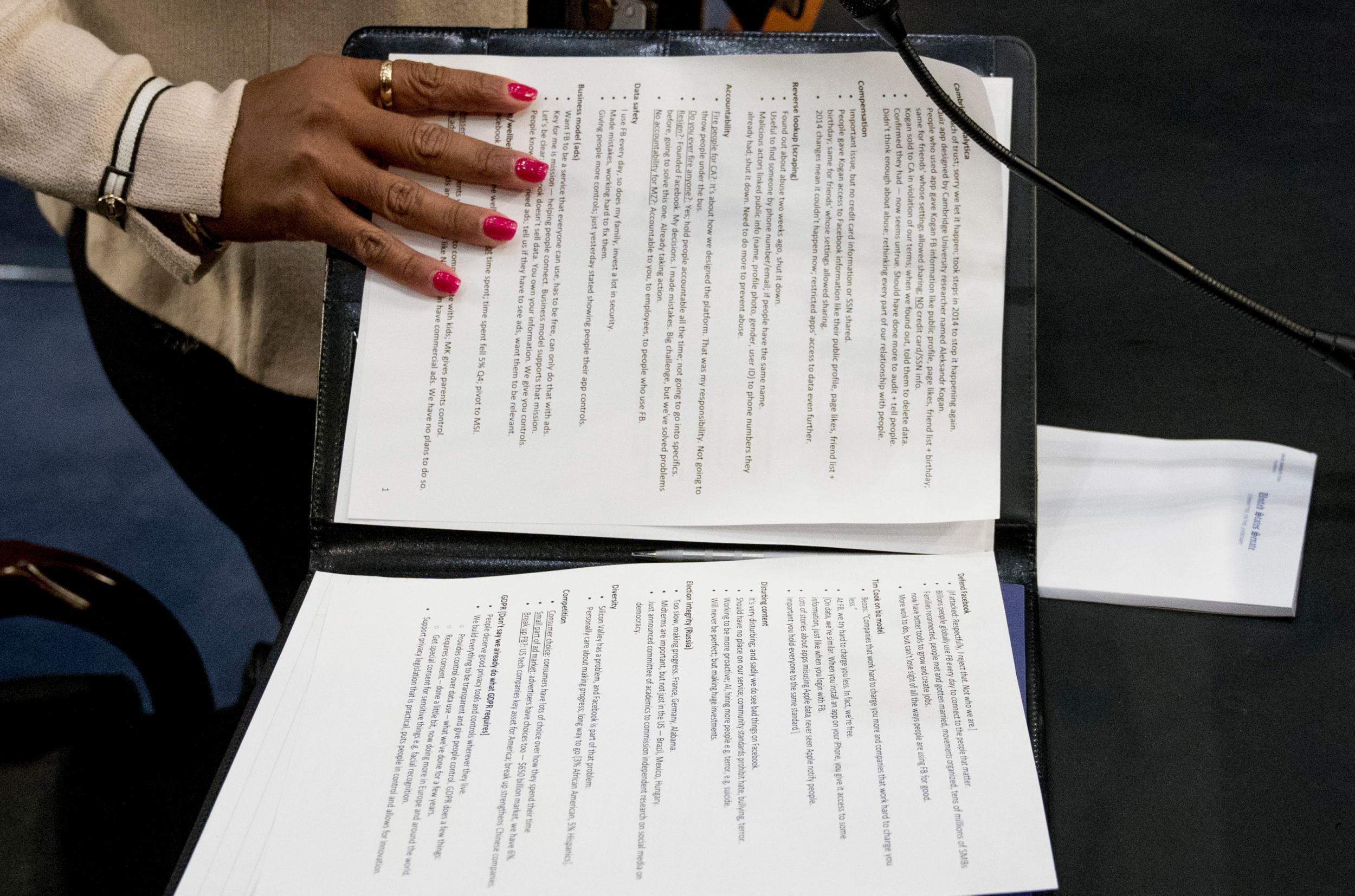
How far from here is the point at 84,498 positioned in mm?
1338

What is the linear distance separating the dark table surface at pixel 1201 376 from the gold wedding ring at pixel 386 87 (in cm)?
36

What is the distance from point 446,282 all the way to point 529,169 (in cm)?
8

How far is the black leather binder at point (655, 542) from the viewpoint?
55 cm

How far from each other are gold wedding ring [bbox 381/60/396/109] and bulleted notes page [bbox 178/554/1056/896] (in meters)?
0.29

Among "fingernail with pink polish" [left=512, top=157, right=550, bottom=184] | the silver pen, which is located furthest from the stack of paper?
"fingernail with pink polish" [left=512, top=157, right=550, bottom=184]

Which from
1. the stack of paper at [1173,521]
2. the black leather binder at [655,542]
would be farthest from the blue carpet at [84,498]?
the stack of paper at [1173,521]

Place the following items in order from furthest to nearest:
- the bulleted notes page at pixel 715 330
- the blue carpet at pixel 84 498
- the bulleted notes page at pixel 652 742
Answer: the blue carpet at pixel 84 498
the bulleted notes page at pixel 715 330
the bulleted notes page at pixel 652 742

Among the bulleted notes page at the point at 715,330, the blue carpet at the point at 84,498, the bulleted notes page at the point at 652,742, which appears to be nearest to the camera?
the bulleted notes page at the point at 652,742

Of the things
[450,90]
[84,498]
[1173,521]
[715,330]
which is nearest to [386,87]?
[450,90]

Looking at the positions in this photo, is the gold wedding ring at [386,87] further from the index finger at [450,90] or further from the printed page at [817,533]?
the printed page at [817,533]

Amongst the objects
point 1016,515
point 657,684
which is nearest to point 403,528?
point 657,684

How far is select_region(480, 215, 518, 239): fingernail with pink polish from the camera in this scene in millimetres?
559

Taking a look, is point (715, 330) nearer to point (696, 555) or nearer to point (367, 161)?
point (696, 555)

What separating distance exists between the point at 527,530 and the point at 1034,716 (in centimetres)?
28
